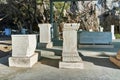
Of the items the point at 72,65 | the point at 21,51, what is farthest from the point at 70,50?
the point at 21,51

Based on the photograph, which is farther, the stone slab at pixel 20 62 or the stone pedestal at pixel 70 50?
the stone slab at pixel 20 62

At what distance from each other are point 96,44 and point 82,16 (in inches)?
667

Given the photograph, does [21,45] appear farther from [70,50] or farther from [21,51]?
[70,50]

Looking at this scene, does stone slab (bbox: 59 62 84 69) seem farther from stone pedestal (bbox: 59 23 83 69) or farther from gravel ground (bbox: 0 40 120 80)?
gravel ground (bbox: 0 40 120 80)

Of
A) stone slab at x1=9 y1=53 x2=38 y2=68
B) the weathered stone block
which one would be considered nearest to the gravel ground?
stone slab at x1=9 y1=53 x2=38 y2=68

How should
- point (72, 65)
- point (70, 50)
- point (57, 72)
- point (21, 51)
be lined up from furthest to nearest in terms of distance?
1. point (21, 51)
2. point (70, 50)
3. point (72, 65)
4. point (57, 72)

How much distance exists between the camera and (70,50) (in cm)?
1048

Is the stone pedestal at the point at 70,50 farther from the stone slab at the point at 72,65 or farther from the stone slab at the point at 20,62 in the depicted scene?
the stone slab at the point at 20,62

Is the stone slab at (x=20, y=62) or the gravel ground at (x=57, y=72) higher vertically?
the stone slab at (x=20, y=62)

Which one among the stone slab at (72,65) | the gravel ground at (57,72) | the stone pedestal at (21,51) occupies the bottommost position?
the gravel ground at (57,72)

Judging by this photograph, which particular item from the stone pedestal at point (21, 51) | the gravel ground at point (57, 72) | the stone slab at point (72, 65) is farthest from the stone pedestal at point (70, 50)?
the stone pedestal at point (21, 51)

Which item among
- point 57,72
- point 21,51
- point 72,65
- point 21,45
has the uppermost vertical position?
point 21,45

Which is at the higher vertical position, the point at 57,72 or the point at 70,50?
the point at 70,50

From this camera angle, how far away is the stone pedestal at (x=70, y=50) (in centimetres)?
1032
